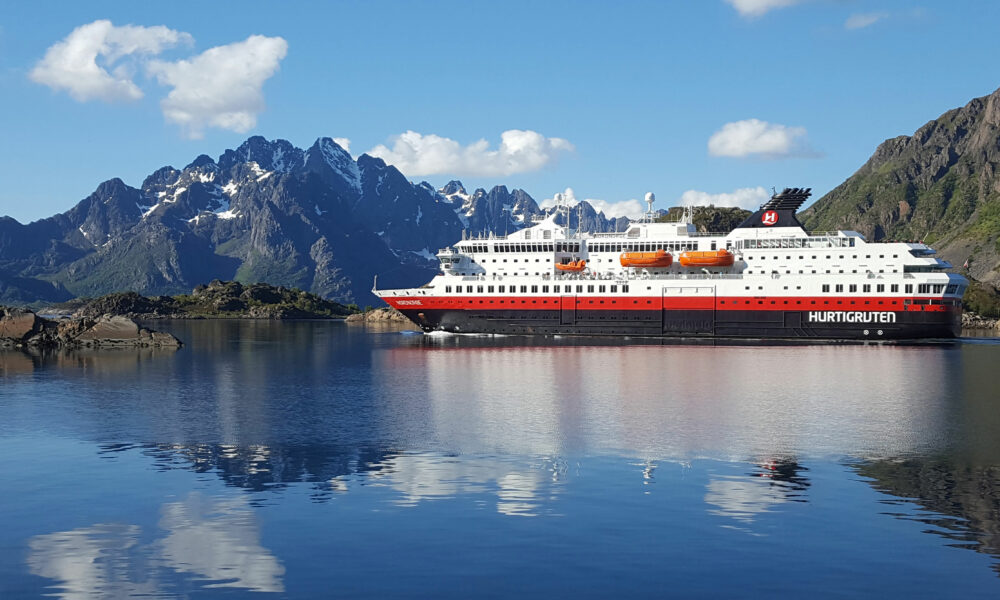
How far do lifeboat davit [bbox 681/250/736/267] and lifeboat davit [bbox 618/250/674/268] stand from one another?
5.66ft

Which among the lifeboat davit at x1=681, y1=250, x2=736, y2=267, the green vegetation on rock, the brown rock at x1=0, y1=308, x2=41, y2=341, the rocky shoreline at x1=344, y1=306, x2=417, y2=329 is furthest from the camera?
the rocky shoreline at x1=344, y1=306, x2=417, y2=329

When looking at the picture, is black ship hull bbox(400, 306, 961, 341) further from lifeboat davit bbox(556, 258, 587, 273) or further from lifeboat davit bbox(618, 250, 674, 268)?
lifeboat davit bbox(618, 250, 674, 268)

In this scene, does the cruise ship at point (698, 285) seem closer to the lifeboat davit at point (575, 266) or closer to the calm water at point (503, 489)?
the lifeboat davit at point (575, 266)

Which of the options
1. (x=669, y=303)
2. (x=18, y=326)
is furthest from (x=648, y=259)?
(x=18, y=326)

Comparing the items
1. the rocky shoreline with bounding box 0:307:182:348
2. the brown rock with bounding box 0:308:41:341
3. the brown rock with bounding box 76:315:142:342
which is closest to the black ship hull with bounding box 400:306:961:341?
the rocky shoreline with bounding box 0:307:182:348

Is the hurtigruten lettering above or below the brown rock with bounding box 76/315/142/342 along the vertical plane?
above

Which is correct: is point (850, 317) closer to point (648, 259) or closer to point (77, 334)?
point (648, 259)

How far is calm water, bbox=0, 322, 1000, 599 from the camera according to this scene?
15.5 metres

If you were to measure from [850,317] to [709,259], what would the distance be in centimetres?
1409

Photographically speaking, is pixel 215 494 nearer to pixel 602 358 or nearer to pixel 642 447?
pixel 642 447

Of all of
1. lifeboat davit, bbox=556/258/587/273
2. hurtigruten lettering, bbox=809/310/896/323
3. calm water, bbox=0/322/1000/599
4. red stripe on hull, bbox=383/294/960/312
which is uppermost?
lifeboat davit, bbox=556/258/587/273

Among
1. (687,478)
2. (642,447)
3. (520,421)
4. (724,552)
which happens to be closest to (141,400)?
(520,421)

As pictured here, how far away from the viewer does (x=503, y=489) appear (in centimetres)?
2173

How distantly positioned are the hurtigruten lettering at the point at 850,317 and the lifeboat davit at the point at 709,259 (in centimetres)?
946
